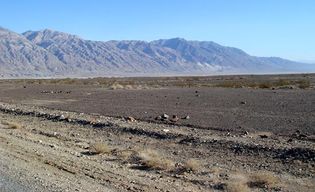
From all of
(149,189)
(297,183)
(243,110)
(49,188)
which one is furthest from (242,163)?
(243,110)

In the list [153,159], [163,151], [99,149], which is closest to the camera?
[153,159]

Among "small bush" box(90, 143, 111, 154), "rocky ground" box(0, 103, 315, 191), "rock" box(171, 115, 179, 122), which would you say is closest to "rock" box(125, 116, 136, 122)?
"rock" box(171, 115, 179, 122)

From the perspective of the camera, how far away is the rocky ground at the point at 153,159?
1270 cm

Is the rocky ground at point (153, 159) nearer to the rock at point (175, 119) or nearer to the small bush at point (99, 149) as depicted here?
the small bush at point (99, 149)

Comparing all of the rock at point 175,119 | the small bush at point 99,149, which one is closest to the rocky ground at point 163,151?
the small bush at point 99,149

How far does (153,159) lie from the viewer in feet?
51.3

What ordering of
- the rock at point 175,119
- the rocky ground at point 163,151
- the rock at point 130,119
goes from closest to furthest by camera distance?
the rocky ground at point 163,151 → the rock at point 175,119 → the rock at point 130,119

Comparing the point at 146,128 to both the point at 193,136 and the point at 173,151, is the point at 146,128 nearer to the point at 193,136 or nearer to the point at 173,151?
the point at 193,136

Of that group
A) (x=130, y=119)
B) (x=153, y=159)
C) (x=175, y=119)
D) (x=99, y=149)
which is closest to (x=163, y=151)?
(x=99, y=149)

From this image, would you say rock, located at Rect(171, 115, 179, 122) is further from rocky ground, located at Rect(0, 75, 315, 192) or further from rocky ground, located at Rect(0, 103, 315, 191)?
rocky ground, located at Rect(0, 103, 315, 191)

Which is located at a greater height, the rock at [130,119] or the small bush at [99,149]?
the small bush at [99,149]

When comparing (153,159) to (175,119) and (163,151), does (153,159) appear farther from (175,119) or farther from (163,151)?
(175,119)

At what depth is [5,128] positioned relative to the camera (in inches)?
995

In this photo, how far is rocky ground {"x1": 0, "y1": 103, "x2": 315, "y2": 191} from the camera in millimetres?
12695
